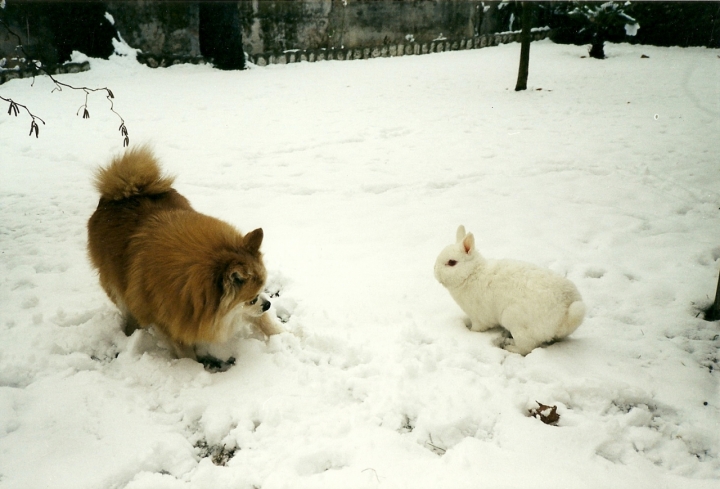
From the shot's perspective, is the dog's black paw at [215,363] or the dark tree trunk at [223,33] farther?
the dark tree trunk at [223,33]

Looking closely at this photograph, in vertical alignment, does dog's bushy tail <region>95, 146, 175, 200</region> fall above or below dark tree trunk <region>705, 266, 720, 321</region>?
above

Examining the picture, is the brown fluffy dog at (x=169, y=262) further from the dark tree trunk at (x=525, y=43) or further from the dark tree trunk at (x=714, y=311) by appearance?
the dark tree trunk at (x=525, y=43)

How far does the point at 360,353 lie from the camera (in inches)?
108

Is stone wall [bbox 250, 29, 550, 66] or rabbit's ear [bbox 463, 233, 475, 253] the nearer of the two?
rabbit's ear [bbox 463, 233, 475, 253]

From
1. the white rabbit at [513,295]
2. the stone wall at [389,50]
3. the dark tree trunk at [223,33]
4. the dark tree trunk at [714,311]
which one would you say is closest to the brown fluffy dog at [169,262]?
the white rabbit at [513,295]

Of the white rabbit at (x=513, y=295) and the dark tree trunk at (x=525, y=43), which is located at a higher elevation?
the dark tree trunk at (x=525, y=43)

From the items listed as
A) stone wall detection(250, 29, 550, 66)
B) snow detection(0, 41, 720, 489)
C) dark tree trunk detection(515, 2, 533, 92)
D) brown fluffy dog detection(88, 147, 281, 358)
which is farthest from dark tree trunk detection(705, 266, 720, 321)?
stone wall detection(250, 29, 550, 66)

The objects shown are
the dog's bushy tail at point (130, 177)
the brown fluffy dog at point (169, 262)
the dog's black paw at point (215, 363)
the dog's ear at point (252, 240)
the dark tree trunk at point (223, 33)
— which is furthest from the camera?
the dark tree trunk at point (223, 33)

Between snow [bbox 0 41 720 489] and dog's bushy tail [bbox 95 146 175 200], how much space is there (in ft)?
2.91

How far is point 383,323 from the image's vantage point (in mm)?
3072

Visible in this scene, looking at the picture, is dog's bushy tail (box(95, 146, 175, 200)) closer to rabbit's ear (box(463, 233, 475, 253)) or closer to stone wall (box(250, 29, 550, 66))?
rabbit's ear (box(463, 233, 475, 253))

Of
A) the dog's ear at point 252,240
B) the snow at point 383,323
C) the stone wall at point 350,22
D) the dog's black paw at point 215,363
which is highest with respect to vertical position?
the stone wall at point 350,22

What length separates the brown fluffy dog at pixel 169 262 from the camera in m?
2.38

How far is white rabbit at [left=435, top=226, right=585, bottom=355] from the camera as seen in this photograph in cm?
256
